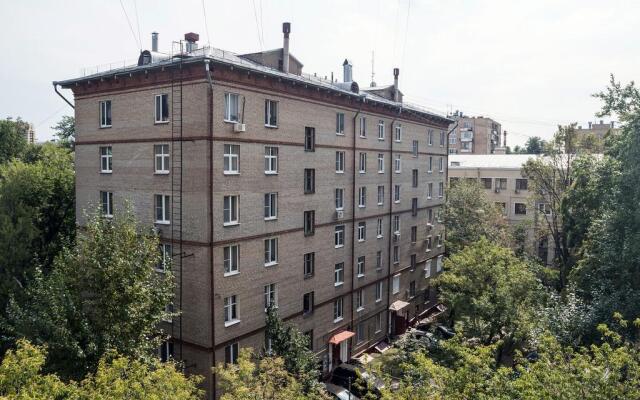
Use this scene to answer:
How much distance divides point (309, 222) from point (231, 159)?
26.6ft

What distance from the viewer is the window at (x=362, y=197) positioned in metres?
36.9

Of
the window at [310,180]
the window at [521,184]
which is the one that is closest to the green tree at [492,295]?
the window at [310,180]

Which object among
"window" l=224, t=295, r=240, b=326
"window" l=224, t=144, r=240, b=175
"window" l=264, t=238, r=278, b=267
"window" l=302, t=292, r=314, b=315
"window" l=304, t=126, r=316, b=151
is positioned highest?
"window" l=304, t=126, r=316, b=151

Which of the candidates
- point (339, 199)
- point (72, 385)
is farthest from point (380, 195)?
point (72, 385)

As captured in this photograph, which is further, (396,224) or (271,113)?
(396,224)

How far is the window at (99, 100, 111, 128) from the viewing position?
28594mm

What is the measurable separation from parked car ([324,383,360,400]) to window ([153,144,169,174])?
15.2 metres

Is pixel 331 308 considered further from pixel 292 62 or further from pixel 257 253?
pixel 292 62

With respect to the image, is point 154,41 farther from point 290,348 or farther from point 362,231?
point 290,348

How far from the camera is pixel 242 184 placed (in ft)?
85.4

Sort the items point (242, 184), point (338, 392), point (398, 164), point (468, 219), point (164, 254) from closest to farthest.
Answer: point (164, 254) → point (242, 184) → point (338, 392) → point (398, 164) → point (468, 219)

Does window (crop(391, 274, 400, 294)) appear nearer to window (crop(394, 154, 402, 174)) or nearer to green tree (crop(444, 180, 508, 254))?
green tree (crop(444, 180, 508, 254))

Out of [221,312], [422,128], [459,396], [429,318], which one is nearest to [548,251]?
[429,318]

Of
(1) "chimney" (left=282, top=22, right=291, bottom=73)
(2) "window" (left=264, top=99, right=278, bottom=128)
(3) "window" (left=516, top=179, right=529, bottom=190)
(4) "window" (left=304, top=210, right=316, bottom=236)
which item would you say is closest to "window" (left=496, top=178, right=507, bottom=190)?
(3) "window" (left=516, top=179, right=529, bottom=190)
